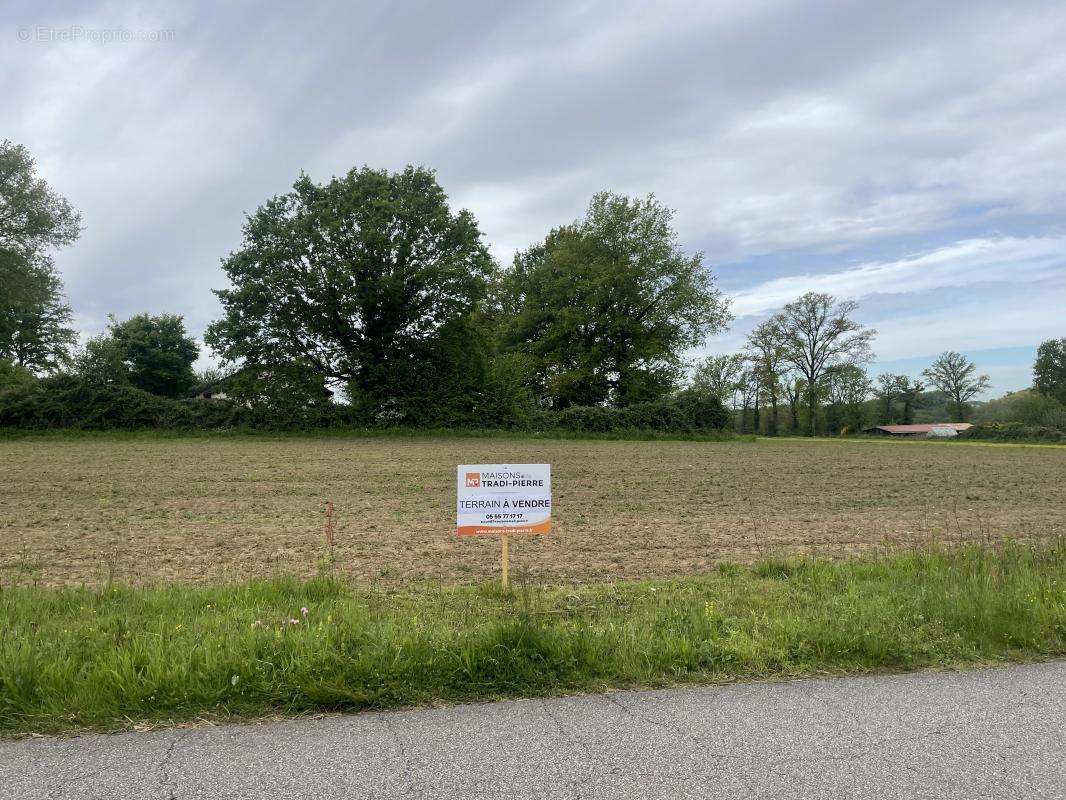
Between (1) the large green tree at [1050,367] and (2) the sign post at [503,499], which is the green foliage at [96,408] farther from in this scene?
(1) the large green tree at [1050,367]

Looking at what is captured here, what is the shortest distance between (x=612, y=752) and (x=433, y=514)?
9392 millimetres

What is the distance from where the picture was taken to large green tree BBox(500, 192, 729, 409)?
51.8 m

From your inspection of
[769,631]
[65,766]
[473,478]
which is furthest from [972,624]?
[65,766]

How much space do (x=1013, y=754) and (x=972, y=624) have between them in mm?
2018

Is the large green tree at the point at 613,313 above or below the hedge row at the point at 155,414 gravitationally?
above

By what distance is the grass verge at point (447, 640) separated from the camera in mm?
3754

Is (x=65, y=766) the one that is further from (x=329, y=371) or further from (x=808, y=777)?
(x=329, y=371)

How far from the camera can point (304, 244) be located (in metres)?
38.6

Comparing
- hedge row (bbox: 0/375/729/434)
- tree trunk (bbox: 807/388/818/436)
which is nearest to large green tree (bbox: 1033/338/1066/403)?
tree trunk (bbox: 807/388/818/436)

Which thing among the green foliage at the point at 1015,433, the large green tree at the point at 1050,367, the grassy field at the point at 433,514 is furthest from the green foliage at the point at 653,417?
the large green tree at the point at 1050,367

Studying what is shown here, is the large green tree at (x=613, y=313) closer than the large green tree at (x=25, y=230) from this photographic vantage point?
No

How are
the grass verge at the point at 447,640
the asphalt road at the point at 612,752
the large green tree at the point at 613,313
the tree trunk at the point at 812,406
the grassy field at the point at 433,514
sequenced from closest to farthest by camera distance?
the asphalt road at the point at 612,752, the grass verge at the point at 447,640, the grassy field at the point at 433,514, the large green tree at the point at 613,313, the tree trunk at the point at 812,406

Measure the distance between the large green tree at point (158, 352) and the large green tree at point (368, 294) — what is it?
33472mm

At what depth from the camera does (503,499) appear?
642 cm
